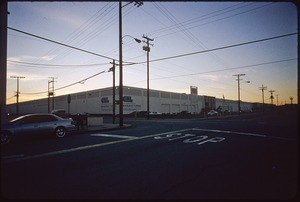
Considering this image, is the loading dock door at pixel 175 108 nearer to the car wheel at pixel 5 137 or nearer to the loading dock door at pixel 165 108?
the loading dock door at pixel 165 108

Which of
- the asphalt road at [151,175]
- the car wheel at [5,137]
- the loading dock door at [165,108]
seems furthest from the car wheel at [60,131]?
the loading dock door at [165,108]

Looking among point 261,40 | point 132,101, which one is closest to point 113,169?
point 261,40

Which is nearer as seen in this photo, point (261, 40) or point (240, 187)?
point (240, 187)

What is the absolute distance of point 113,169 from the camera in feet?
18.5

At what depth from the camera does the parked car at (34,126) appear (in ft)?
34.5

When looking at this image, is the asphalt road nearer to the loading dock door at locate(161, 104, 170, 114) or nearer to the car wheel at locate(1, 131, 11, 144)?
the car wheel at locate(1, 131, 11, 144)

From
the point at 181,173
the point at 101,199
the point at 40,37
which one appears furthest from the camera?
the point at 40,37

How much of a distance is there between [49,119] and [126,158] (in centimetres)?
772

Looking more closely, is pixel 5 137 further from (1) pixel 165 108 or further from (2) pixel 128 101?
(1) pixel 165 108

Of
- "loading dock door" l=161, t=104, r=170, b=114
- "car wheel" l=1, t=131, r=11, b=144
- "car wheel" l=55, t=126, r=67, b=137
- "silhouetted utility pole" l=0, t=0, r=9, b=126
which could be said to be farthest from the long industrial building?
"car wheel" l=1, t=131, r=11, b=144

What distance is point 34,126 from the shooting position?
11.5m

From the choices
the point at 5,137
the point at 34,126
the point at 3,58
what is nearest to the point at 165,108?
the point at 34,126

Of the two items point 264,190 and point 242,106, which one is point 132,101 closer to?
point 264,190

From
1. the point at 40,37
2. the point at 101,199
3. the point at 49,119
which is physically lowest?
the point at 101,199
